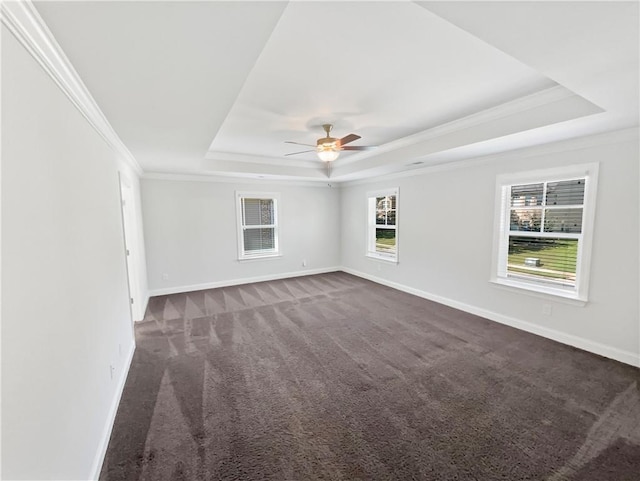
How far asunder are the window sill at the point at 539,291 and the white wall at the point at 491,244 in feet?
0.15

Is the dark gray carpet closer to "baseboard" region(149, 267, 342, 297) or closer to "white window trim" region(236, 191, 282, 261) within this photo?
"baseboard" region(149, 267, 342, 297)

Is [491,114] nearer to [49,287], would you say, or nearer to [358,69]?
[358,69]

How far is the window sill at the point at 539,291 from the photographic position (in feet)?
10.4

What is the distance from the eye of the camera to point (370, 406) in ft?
7.39

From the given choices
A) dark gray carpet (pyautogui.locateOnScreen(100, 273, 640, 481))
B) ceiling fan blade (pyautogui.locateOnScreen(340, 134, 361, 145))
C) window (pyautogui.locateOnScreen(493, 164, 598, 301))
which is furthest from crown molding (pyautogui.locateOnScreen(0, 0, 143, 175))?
window (pyautogui.locateOnScreen(493, 164, 598, 301))

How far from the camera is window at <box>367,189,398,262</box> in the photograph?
5670 millimetres

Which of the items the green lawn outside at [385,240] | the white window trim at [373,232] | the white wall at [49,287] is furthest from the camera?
the green lawn outside at [385,240]

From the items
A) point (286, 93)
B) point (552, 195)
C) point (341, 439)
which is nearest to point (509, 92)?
point (552, 195)

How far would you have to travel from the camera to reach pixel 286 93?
8.20 feet

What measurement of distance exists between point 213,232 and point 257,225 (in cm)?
97

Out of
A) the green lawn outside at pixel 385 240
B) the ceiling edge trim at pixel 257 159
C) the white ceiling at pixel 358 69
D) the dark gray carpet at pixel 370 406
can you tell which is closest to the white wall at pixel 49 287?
the white ceiling at pixel 358 69

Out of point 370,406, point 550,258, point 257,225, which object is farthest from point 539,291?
point 257,225

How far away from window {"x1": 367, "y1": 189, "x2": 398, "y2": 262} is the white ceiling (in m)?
2.05

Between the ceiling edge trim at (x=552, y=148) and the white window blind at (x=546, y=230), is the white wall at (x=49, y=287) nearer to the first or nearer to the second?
the ceiling edge trim at (x=552, y=148)
